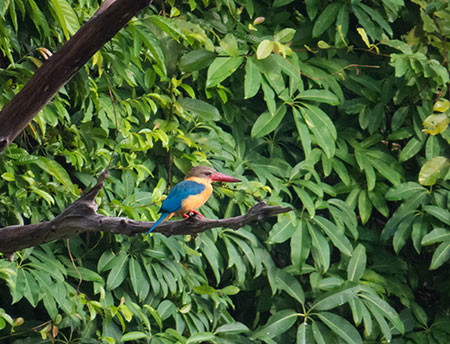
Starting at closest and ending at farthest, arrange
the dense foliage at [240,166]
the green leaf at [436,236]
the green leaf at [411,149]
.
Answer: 1. the dense foliage at [240,166]
2. the green leaf at [436,236]
3. the green leaf at [411,149]

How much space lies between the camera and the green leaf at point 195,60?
118 inches

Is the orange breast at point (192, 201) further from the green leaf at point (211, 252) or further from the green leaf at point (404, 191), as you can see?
the green leaf at point (404, 191)

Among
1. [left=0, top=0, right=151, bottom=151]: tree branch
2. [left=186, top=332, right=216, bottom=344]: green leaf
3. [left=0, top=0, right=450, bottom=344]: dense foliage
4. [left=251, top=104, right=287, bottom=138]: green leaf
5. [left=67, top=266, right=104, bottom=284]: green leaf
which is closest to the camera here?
[left=0, top=0, right=151, bottom=151]: tree branch

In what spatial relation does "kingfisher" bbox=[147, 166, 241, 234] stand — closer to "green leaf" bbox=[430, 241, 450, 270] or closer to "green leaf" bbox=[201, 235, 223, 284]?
"green leaf" bbox=[201, 235, 223, 284]

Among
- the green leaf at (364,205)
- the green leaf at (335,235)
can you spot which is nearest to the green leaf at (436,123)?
the green leaf at (364,205)

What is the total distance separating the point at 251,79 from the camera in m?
2.96

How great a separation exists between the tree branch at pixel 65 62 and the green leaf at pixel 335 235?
77.6 inches

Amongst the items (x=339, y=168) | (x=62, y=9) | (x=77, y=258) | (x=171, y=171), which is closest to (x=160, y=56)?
(x=62, y=9)

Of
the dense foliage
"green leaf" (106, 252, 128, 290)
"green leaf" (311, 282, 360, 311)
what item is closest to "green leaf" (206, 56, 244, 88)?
the dense foliage

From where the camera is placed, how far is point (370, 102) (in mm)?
3713

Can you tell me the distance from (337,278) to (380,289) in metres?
0.27

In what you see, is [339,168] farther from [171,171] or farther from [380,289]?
[171,171]

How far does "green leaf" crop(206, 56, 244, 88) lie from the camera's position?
9.58 feet

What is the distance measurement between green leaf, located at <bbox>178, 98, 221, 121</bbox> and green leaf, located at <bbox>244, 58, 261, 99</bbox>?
0.21 meters
